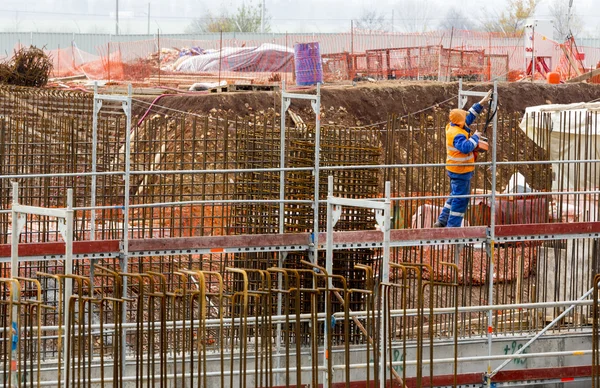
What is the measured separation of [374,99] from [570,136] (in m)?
12.1

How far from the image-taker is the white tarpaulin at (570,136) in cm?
1576

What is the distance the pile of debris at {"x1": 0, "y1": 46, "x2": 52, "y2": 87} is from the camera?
27672 mm

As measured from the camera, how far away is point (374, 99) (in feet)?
93.4

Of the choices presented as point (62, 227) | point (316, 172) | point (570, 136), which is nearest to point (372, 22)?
point (570, 136)

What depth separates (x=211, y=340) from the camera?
13992 millimetres

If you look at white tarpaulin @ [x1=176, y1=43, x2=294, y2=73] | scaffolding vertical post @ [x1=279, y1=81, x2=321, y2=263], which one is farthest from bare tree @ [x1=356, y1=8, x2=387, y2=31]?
scaffolding vertical post @ [x1=279, y1=81, x2=321, y2=263]

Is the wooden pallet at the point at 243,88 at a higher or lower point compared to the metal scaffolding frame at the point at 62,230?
higher

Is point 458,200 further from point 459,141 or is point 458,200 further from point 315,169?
point 315,169

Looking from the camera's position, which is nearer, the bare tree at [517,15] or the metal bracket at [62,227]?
the metal bracket at [62,227]

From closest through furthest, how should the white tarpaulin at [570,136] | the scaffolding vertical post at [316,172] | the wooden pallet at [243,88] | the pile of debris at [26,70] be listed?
the scaffolding vertical post at [316,172] → the white tarpaulin at [570,136] → the wooden pallet at [243,88] → the pile of debris at [26,70]

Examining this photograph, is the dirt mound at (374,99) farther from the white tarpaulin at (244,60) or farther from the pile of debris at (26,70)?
the white tarpaulin at (244,60)

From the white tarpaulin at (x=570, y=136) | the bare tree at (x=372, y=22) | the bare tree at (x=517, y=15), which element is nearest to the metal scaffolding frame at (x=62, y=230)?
the white tarpaulin at (x=570, y=136)

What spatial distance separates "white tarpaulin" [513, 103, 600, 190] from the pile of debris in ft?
49.9

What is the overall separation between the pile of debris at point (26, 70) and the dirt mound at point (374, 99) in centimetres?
355
